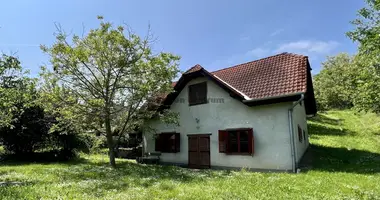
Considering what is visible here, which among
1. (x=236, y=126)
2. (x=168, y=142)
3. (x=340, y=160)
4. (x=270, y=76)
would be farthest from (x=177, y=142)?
(x=340, y=160)

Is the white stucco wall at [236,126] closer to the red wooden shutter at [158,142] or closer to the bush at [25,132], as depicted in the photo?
the red wooden shutter at [158,142]

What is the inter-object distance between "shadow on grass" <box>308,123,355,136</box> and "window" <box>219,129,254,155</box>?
13354 mm

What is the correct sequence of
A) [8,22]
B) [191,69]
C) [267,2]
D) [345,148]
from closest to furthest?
[8,22] → [267,2] → [191,69] → [345,148]

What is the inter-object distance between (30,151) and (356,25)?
24031 millimetres

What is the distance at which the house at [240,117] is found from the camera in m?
12.1

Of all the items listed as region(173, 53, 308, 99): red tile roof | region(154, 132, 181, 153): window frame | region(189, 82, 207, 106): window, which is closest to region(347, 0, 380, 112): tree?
→ region(173, 53, 308, 99): red tile roof

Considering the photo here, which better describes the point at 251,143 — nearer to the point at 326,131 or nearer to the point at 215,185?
the point at 215,185

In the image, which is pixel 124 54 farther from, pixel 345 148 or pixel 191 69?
pixel 345 148

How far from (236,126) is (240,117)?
53cm

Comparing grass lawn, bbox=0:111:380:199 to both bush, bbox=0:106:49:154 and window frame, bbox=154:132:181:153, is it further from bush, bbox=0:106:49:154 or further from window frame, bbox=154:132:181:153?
window frame, bbox=154:132:181:153

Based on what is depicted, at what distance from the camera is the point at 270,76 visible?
13812 mm

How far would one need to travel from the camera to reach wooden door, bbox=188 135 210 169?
1467cm

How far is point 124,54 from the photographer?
42.8ft

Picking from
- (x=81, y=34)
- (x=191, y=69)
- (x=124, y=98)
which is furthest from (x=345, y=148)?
(x=81, y=34)
